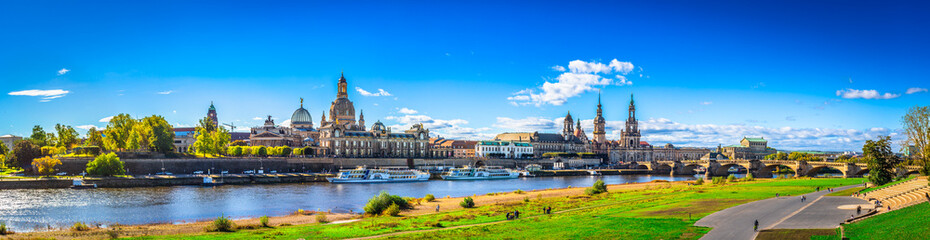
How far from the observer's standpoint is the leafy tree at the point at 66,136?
85812mm

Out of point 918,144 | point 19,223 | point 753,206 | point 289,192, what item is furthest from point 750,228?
point 289,192

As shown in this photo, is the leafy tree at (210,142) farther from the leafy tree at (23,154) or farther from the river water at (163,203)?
the river water at (163,203)

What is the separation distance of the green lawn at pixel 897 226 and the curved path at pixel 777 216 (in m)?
1.56

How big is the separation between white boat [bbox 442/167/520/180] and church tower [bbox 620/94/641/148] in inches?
3776

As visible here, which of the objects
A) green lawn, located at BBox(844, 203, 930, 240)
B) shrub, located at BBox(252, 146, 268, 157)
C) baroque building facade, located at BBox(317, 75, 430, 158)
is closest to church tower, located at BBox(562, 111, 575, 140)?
baroque building facade, located at BBox(317, 75, 430, 158)

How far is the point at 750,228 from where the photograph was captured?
25.1m

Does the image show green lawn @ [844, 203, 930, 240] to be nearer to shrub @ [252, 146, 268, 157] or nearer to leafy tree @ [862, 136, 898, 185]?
leafy tree @ [862, 136, 898, 185]

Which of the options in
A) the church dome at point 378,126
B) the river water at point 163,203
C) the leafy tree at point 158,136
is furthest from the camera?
the church dome at point 378,126

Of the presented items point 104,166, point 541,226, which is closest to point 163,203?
point 104,166

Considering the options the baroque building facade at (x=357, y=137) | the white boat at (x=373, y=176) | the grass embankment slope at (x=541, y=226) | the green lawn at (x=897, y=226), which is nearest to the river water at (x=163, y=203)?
the white boat at (x=373, y=176)

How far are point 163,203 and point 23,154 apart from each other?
41659mm

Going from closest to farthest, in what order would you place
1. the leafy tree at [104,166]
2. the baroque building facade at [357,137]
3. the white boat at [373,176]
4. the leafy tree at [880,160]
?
the leafy tree at [880,160], the leafy tree at [104,166], the white boat at [373,176], the baroque building facade at [357,137]

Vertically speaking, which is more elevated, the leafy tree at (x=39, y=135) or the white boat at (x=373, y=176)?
the leafy tree at (x=39, y=135)

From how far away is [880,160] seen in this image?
48.3m
